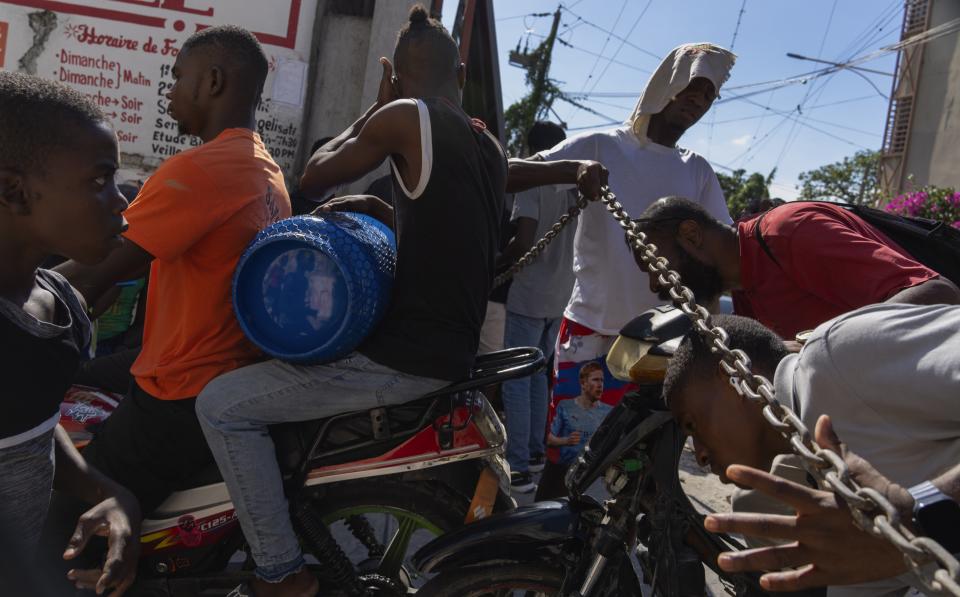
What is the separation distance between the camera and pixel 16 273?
1511mm

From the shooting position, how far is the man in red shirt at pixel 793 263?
1.98 m

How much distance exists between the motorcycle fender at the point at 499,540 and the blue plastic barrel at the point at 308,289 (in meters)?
0.65

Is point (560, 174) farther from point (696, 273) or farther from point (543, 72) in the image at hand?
point (543, 72)

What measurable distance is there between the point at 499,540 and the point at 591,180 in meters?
1.18

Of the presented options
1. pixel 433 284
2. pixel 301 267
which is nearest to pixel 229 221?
pixel 301 267

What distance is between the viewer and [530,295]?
439 centimetres

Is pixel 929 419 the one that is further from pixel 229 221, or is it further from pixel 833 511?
pixel 229 221

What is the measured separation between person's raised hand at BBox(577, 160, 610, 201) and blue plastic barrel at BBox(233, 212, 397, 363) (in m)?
0.78

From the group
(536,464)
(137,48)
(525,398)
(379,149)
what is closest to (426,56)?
(379,149)

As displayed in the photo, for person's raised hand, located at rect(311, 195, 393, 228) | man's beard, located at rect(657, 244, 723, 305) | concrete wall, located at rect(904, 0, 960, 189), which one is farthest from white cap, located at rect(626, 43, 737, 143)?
concrete wall, located at rect(904, 0, 960, 189)

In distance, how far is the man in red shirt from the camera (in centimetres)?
198

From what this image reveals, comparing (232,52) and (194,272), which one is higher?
(232,52)

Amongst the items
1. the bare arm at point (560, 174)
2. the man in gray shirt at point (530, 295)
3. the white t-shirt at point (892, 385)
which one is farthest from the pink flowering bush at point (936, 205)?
the white t-shirt at point (892, 385)

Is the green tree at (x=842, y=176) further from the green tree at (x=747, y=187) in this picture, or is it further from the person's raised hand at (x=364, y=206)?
the person's raised hand at (x=364, y=206)
